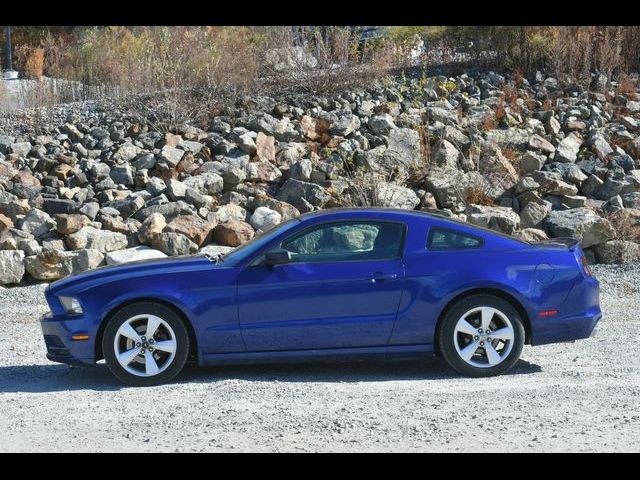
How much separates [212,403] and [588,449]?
275 centimetres

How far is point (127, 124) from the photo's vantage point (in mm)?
18438

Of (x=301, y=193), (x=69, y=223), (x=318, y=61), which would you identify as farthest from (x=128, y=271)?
(x=318, y=61)

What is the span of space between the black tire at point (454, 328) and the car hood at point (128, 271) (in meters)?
1.93

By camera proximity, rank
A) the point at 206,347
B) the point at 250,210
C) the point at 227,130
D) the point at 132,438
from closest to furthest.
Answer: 1. the point at 132,438
2. the point at 206,347
3. the point at 250,210
4. the point at 227,130

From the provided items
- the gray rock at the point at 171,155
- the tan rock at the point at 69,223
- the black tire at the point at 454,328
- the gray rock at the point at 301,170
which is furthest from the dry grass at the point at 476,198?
the black tire at the point at 454,328

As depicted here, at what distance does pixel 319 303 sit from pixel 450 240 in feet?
3.95

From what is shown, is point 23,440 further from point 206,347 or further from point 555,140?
point 555,140

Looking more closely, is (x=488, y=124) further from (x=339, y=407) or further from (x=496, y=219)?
(x=339, y=407)

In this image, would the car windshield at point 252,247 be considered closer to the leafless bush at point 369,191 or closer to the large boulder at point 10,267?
the large boulder at point 10,267

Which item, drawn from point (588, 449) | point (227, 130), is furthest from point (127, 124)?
point (588, 449)

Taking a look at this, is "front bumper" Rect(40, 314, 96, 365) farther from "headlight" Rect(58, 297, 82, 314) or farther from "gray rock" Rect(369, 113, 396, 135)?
"gray rock" Rect(369, 113, 396, 135)

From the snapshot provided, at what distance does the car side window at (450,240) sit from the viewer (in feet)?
28.9

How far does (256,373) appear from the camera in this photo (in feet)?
29.6

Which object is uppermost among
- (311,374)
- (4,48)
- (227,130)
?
(4,48)
